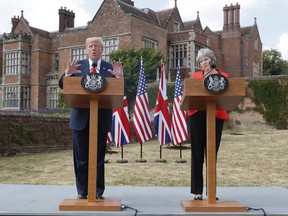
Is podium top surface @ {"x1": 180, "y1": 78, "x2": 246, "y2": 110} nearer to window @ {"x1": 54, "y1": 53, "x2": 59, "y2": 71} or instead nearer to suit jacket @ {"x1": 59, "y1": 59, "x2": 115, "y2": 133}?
suit jacket @ {"x1": 59, "y1": 59, "x2": 115, "y2": 133}

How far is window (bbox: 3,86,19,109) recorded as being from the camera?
32.8 metres

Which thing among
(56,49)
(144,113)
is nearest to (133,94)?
(56,49)

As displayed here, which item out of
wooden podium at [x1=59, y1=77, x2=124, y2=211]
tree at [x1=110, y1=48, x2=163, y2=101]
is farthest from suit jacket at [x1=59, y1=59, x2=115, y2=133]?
tree at [x1=110, y1=48, x2=163, y2=101]

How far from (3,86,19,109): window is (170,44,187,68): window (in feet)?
42.1

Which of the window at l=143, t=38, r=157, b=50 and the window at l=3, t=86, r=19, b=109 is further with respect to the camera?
A: the window at l=3, t=86, r=19, b=109

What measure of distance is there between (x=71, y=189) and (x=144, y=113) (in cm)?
649

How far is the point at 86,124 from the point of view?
3.88 metres

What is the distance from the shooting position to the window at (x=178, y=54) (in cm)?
3020

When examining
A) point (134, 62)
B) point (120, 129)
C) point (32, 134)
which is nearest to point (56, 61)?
point (134, 62)

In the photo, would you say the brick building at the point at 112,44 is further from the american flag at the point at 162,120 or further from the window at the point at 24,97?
the american flag at the point at 162,120

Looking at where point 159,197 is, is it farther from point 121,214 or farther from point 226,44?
point 226,44

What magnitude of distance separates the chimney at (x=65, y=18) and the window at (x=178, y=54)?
32.0 ft

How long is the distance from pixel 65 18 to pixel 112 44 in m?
7.92

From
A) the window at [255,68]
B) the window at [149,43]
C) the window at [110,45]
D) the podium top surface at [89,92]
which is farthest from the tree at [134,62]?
the podium top surface at [89,92]
